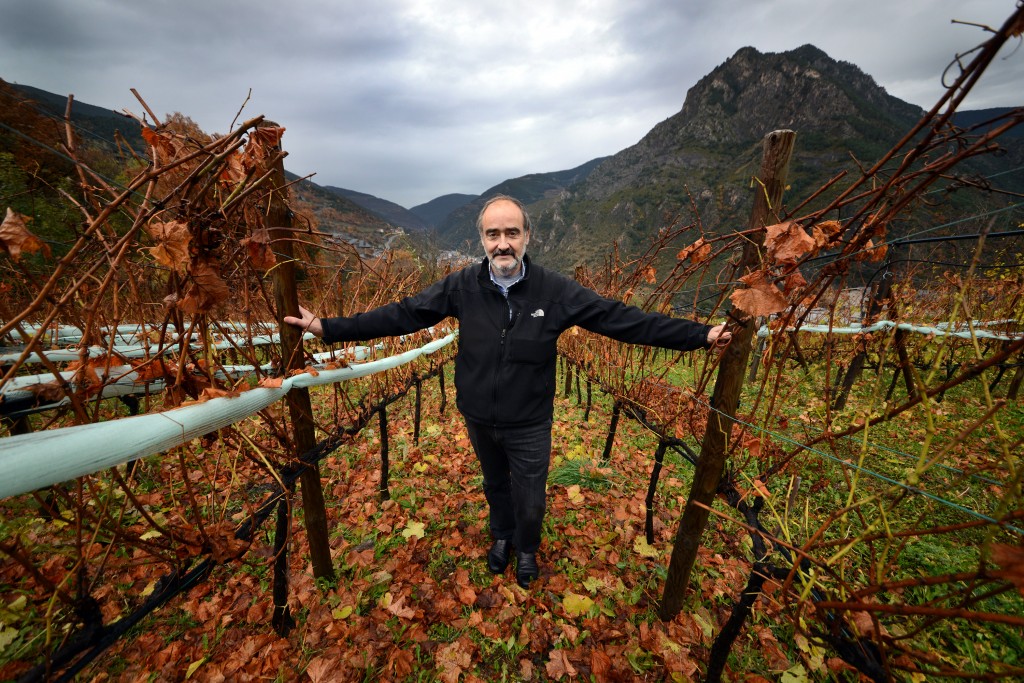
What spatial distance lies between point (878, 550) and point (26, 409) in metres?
6.20

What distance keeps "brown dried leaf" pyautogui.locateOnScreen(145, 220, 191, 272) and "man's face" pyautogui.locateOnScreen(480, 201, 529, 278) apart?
1.46 m

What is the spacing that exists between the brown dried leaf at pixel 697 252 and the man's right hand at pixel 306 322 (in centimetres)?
206

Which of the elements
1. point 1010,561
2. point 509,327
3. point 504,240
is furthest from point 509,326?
point 1010,561

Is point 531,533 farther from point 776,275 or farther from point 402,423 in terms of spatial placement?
point 402,423

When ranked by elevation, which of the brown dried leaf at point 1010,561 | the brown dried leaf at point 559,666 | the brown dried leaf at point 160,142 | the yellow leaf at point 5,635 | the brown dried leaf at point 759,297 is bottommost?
the brown dried leaf at point 559,666

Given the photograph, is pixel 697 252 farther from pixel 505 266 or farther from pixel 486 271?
pixel 486 271

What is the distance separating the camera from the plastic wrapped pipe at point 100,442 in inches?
39.1

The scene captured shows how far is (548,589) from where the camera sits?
2.67 metres

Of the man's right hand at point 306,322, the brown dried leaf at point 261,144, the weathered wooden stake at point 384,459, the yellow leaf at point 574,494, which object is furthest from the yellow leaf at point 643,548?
the brown dried leaf at point 261,144

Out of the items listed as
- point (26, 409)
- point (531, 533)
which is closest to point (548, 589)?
point (531, 533)

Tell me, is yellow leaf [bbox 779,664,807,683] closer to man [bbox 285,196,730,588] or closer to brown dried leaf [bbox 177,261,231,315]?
man [bbox 285,196,730,588]

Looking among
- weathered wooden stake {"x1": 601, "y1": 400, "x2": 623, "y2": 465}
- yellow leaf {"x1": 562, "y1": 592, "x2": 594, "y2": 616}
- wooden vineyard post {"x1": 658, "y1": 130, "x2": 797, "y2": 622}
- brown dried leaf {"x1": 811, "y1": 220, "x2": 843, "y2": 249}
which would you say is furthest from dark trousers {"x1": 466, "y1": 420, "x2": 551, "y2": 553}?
weathered wooden stake {"x1": 601, "y1": 400, "x2": 623, "y2": 465}

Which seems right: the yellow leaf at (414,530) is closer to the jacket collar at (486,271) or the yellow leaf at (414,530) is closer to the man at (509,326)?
the man at (509,326)

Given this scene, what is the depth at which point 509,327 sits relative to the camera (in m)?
2.28
